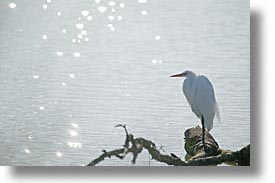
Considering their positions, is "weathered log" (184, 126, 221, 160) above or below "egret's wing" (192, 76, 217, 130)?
below

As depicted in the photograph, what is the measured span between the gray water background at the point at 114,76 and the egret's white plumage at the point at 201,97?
2 centimetres

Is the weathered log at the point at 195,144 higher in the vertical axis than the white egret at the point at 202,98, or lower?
lower

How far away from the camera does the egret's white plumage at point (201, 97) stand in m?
Answer: 1.77

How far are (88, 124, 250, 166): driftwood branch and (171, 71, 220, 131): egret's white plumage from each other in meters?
0.05

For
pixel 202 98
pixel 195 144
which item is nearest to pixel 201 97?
pixel 202 98

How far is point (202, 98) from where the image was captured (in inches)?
70.1

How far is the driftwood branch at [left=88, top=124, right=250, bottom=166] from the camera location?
1761 millimetres

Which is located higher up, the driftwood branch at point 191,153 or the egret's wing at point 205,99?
the egret's wing at point 205,99

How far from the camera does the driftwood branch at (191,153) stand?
176cm

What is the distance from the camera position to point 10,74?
178cm

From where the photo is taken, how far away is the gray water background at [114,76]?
69.6 inches

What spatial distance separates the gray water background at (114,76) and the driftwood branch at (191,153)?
0.02m

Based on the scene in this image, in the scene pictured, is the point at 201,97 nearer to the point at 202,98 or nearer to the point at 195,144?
the point at 202,98

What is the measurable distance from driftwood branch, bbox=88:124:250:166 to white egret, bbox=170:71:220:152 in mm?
29
